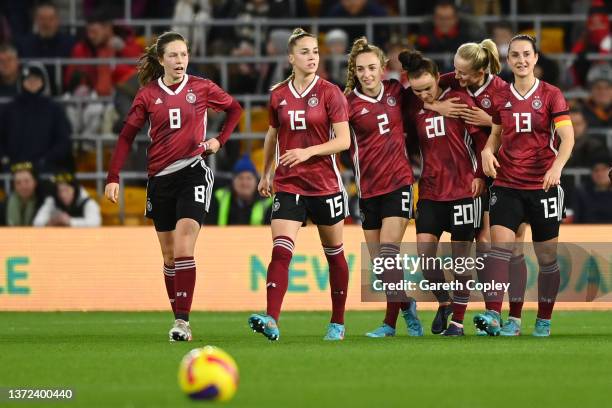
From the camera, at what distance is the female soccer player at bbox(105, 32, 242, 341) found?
35.3 feet

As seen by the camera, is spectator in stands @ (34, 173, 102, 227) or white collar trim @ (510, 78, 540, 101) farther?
spectator in stands @ (34, 173, 102, 227)

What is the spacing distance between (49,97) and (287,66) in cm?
317

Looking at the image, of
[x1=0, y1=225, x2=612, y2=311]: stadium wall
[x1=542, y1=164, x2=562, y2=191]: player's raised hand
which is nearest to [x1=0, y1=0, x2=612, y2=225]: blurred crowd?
[x1=0, y1=225, x2=612, y2=311]: stadium wall

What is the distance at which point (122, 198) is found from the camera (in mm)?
17672

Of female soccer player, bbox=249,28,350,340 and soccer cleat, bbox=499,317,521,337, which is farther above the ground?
female soccer player, bbox=249,28,350,340

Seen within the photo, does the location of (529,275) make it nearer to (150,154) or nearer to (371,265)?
(371,265)

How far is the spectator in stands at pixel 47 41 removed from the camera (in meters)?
19.6

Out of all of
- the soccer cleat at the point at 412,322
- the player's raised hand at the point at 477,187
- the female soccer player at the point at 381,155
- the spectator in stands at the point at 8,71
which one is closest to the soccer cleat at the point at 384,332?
the female soccer player at the point at 381,155

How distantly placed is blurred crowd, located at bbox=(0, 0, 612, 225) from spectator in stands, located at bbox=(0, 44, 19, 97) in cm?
2

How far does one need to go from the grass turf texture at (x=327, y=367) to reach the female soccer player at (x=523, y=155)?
0.83 m

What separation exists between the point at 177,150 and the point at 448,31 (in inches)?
337

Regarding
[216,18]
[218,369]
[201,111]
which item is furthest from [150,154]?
[216,18]

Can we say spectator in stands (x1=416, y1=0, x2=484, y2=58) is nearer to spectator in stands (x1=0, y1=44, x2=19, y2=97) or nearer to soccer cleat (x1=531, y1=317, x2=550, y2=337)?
spectator in stands (x1=0, y1=44, x2=19, y2=97)

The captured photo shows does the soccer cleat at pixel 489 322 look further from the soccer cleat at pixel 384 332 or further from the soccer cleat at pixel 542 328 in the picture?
the soccer cleat at pixel 384 332
